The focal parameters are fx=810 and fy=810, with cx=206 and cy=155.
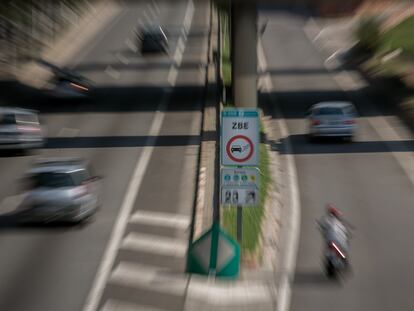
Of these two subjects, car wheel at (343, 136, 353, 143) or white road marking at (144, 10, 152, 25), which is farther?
white road marking at (144, 10, 152, 25)

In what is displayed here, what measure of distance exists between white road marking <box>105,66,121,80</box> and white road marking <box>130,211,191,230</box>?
26.9 meters

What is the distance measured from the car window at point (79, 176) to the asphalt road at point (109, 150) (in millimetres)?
1251

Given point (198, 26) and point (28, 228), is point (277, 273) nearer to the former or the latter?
point (28, 228)

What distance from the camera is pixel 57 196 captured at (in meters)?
22.6

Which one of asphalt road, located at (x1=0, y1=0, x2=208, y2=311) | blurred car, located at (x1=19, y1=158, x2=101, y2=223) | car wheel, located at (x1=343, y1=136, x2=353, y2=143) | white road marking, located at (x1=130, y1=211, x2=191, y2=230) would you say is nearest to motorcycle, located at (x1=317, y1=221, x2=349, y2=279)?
asphalt road, located at (x1=0, y1=0, x2=208, y2=311)

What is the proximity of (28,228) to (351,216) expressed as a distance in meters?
9.36

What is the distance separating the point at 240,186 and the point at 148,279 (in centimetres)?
312

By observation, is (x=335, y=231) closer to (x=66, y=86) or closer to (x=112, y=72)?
(x=66, y=86)

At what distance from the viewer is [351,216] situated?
941 inches

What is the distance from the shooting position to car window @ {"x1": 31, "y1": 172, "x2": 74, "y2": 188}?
75.3 feet

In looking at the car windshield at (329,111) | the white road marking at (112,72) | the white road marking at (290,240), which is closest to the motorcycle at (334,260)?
the white road marking at (290,240)

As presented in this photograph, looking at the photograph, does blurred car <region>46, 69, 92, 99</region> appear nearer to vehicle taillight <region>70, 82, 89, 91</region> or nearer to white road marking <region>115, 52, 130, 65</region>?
vehicle taillight <region>70, 82, 89, 91</region>

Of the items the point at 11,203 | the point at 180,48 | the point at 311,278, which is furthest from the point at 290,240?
the point at 180,48

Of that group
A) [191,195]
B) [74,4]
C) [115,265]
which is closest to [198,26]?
[74,4]
